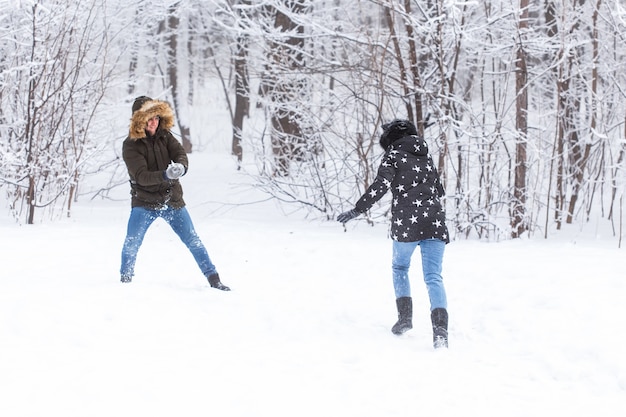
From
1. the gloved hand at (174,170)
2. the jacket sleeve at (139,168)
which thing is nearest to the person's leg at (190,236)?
the jacket sleeve at (139,168)

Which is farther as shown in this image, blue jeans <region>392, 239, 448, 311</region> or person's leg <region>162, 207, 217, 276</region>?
person's leg <region>162, 207, 217, 276</region>

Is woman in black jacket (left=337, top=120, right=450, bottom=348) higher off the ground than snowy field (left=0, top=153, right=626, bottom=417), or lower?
higher

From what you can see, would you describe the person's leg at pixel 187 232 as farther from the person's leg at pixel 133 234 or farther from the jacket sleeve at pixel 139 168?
the jacket sleeve at pixel 139 168

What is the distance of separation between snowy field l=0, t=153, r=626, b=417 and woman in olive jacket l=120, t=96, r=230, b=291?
0.44m

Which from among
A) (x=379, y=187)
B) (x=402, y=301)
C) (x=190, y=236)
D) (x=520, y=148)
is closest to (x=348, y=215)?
(x=379, y=187)

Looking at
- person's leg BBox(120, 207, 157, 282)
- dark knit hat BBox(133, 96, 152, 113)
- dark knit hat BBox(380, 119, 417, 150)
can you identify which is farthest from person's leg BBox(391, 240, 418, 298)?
dark knit hat BBox(133, 96, 152, 113)

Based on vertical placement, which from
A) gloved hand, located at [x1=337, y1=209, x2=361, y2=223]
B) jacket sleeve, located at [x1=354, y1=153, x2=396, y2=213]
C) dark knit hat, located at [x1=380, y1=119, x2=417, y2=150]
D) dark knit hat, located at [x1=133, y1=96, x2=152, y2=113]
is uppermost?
dark knit hat, located at [x1=133, y1=96, x2=152, y2=113]

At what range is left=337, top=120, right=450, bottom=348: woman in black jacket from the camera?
4586 mm

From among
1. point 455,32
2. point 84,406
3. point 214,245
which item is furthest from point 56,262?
point 455,32

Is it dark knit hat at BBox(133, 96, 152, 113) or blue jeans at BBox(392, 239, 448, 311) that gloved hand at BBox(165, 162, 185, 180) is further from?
blue jeans at BBox(392, 239, 448, 311)

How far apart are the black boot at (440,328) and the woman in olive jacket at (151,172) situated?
211cm

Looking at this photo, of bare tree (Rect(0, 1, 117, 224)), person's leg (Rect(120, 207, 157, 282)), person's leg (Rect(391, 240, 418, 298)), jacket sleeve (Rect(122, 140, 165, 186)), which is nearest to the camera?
person's leg (Rect(391, 240, 418, 298))

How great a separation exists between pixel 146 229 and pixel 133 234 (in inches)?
4.3

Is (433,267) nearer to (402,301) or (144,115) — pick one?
(402,301)
